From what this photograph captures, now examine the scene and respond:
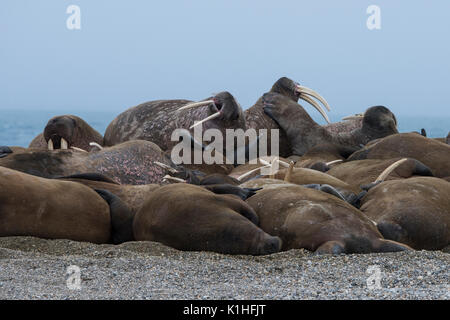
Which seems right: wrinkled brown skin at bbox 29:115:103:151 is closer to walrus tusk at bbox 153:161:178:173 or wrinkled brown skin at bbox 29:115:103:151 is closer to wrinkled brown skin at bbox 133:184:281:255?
walrus tusk at bbox 153:161:178:173

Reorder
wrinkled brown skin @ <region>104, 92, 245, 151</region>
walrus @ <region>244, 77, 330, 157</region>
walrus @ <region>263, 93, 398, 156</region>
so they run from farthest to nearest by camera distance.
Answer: walrus @ <region>244, 77, 330, 157</region>
walrus @ <region>263, 93, 398, 156</region>
wrinkled brown skin @ <region>104, 92, 245, 151</region>

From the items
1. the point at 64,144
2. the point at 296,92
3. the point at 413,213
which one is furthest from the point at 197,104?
the point at 413,213

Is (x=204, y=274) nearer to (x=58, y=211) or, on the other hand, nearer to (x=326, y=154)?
(x=58, y=211)

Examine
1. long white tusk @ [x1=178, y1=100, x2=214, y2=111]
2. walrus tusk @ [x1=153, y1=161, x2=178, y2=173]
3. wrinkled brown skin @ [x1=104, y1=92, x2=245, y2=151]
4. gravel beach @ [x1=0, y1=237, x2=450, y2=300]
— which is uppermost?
long white tusk @ [x1=178, y1=100, x2=214, y2=111]

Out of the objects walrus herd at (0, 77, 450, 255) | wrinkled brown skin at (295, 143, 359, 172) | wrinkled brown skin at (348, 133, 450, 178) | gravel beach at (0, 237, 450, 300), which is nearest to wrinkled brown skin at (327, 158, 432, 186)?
walrus herd at (0, 77, 450, 255)

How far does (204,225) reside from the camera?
18.5ft

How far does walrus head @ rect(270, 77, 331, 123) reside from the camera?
1255 centimetres

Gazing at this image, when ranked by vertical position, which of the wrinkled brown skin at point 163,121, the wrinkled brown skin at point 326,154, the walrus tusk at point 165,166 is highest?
the wrinkled brown skin at point 163,121

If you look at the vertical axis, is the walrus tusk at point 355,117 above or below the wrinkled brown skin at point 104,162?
below

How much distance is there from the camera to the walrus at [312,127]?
1140cm

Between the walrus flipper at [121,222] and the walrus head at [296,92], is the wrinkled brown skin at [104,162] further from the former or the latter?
the walrus head at [296,92]

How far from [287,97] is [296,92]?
16.1 inches

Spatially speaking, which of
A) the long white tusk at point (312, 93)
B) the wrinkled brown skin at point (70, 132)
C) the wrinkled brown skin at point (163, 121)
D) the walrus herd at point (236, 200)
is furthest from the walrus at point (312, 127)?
the wrinkled brown skin at point (70, 132)

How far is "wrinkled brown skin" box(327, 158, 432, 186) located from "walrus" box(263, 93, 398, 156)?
2967 millimetres
